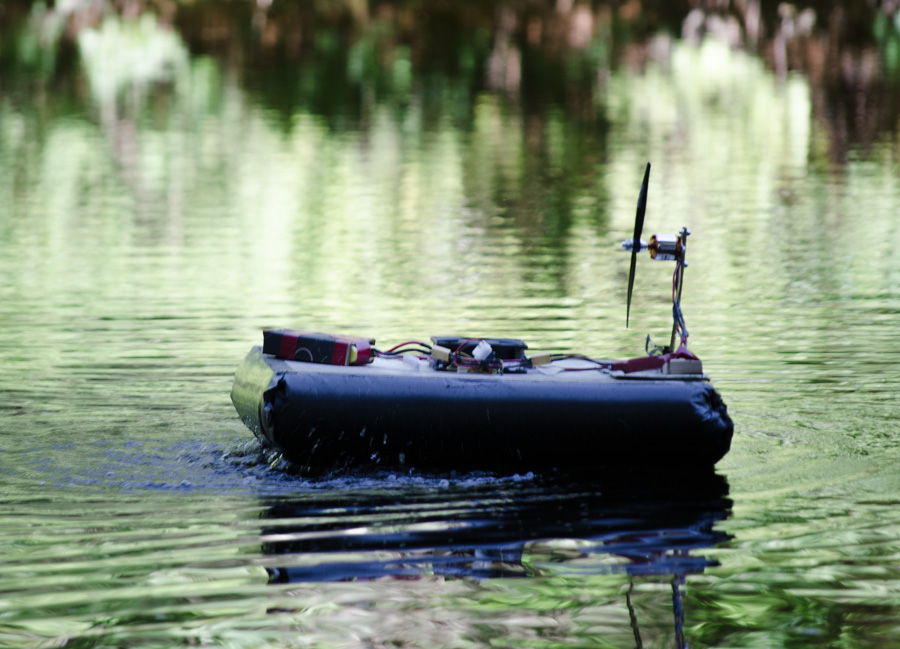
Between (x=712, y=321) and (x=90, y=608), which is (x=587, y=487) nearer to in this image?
(x=90, y=608)

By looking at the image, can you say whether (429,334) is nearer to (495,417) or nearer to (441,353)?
(441,353)

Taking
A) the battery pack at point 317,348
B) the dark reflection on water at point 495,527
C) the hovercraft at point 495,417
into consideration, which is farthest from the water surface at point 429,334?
the battery pack at point 317,348

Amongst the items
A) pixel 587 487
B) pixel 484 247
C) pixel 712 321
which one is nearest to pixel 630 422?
pixel 587 487

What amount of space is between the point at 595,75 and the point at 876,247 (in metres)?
22.8

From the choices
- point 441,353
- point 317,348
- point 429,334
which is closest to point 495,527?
point 441,353

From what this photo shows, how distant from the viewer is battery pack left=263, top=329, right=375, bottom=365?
330 inches

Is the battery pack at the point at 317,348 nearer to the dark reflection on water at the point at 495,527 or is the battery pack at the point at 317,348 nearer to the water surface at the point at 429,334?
the water surface at the point at 429,334

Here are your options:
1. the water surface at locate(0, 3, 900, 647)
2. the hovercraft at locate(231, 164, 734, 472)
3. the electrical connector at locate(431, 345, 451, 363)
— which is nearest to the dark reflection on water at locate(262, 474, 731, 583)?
the water surface at locate(0, 3, 900, 647)

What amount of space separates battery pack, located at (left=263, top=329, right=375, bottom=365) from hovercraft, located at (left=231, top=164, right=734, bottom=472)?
11 centimetres

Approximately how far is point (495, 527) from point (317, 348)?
181 centimetres

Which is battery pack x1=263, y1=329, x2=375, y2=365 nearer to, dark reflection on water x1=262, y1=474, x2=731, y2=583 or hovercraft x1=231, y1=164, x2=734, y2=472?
hovercraft x1=231, y1=164, x2=734, y2=472

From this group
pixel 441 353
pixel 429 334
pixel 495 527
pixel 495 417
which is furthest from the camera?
pixel 429 334

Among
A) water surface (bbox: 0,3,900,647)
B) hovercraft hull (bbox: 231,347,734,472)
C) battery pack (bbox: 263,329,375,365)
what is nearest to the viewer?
water surface (bbox: 0,3,900,647)

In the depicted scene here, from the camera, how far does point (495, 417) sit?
8086 mm
